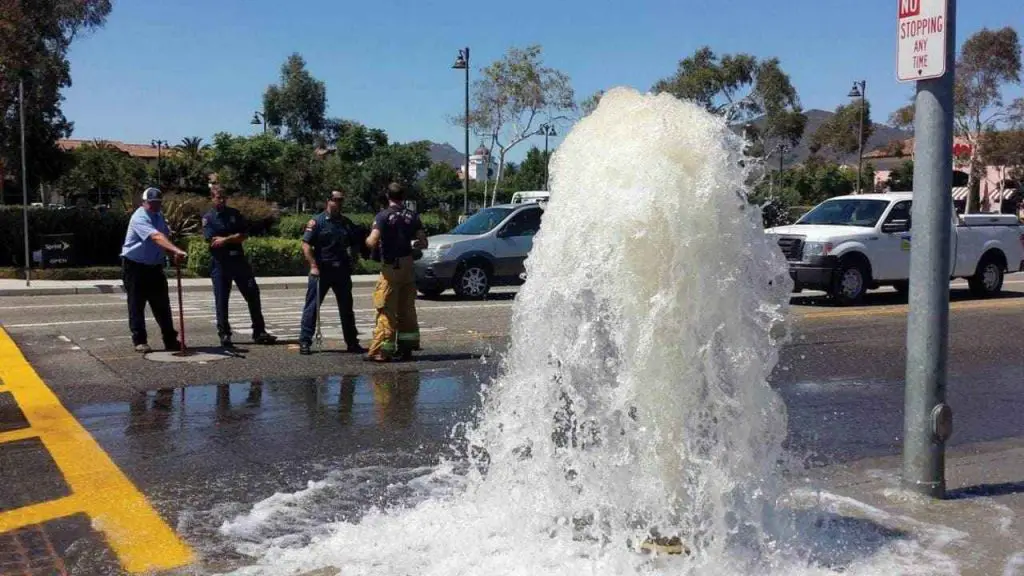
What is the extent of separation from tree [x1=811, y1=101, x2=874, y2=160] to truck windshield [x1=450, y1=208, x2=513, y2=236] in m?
39.3

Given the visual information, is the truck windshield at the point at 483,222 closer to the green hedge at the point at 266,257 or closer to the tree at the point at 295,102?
the green hedge at the point at 266,257

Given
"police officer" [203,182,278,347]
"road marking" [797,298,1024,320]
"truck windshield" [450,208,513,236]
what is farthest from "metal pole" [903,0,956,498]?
"truck windshield" [450,208,513,236]

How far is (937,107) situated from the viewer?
Answer: 16.3 feet

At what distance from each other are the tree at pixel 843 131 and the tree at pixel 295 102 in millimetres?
32112

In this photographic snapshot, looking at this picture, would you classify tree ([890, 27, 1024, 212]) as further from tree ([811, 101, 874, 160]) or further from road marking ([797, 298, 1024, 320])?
road marking ([797, 298, 1024, 320])

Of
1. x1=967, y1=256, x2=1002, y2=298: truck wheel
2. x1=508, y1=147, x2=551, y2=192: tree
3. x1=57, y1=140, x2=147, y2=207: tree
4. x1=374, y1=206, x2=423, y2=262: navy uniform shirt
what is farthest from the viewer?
x1=508, y1=147, x2=551, y2=192: tree

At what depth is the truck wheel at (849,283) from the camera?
51.5 feet

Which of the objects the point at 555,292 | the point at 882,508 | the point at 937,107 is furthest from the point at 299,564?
the point at 937,107

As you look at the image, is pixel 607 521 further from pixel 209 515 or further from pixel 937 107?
pixel 937 107

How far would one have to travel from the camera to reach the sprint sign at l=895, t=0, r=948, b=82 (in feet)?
16.0

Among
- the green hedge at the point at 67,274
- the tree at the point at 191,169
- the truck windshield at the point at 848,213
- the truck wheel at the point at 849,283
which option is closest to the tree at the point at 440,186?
the tree at the point at 191,169

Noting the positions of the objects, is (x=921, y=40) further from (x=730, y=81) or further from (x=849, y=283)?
(x=730, y=81)

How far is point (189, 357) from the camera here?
9.96 meters

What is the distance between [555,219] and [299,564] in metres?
1.89
